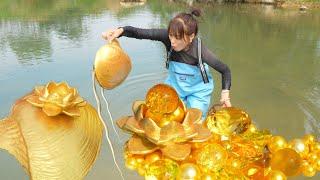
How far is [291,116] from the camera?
3.72 m

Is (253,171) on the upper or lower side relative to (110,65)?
lower

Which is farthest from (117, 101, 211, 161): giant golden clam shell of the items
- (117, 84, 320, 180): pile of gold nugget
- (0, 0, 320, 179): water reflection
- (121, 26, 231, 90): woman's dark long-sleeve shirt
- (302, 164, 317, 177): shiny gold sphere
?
(0, 0, 320, 179): water reflection

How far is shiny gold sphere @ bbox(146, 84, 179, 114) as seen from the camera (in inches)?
60.6

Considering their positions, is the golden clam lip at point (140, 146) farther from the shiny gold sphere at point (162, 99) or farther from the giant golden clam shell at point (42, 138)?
the giant golden clam shell at point (42, 138)

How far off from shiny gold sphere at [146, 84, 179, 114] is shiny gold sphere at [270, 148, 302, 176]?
444 mm

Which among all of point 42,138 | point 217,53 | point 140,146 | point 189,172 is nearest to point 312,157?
point 189,172

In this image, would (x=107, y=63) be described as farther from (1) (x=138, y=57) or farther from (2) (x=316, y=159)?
(1) (x=138, y=57)

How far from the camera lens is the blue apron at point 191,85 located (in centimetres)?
235

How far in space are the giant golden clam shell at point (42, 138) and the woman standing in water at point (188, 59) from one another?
69 cm

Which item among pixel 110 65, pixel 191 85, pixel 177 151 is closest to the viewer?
pixel 110 65

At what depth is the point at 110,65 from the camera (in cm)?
137

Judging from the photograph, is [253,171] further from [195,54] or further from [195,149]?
[195,54]

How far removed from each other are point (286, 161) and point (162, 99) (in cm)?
54

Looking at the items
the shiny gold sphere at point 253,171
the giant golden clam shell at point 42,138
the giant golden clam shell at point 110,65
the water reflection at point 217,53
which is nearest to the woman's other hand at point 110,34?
the giant golden clam shell at point 110,65
